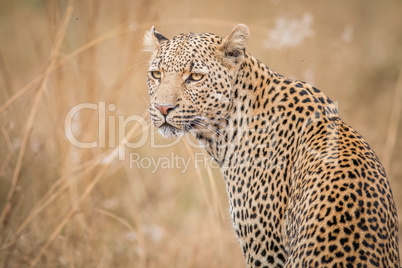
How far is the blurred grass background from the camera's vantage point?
6.51 m

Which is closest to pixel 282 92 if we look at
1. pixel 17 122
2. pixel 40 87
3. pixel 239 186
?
pixel 239 186

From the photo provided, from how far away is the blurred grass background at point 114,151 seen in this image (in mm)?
6512

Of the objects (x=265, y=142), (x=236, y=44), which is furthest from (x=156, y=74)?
(x=265, y=142)

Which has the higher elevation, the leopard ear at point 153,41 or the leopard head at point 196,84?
the leopard ear at point 153,41

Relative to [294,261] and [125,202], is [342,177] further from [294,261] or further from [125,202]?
[125,202]

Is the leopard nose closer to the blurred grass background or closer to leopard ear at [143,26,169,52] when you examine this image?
the blurred grass background

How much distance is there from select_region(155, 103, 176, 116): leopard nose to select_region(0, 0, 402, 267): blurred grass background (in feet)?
1.43

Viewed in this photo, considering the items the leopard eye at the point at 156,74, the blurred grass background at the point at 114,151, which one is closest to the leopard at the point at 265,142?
the leopard eye at the point at 156,74

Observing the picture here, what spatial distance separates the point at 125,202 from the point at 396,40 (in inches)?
335

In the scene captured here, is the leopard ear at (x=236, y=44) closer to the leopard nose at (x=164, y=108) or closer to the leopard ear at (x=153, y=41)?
the leopard nose at (x=164, y=108)

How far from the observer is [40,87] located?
6.33 meters

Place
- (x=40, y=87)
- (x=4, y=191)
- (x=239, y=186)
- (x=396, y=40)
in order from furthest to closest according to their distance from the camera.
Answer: (x=396, y=40), (x=4, y=191), (x=40, y=87), (x=239, y=186)

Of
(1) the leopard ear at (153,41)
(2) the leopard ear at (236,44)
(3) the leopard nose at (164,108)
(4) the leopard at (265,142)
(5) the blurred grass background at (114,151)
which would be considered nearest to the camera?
Result: (4) the leopard at (265,142)

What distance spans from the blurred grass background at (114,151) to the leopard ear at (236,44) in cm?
101
